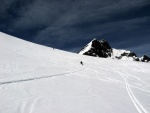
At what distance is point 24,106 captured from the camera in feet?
20.0

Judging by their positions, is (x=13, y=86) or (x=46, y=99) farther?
(x=13, y=86)

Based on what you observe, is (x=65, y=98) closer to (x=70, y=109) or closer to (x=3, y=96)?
(x=70, y=109)

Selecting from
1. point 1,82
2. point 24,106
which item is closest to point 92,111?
point 24,106

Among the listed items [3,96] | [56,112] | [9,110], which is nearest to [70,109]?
[56,112]

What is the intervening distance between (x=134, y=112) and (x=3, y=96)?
4.92 m

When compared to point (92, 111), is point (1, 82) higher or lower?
higher

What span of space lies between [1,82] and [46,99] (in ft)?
9.07

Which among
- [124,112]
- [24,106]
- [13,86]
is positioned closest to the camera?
[24,106]

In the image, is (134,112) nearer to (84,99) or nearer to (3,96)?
(84,99)

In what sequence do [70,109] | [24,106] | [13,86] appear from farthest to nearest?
[13,86] < [70,109] < [24,106]

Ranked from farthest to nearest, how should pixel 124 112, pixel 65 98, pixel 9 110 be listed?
pixel 65 98, pixel 124 112, pixel 9 110

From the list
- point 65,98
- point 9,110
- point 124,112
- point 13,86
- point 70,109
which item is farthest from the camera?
point 13,86

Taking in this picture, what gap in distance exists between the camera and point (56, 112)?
6160 mm

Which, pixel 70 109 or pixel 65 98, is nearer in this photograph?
pixel 70 109
